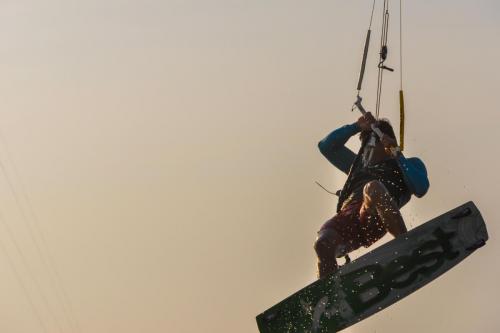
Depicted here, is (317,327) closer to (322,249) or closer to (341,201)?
(322,249)

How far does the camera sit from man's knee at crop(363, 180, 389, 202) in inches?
366

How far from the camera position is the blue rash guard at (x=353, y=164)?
377 inches

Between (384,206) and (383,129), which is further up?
(383,129)

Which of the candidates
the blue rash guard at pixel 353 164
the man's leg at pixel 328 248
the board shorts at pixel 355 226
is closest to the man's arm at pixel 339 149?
the blue rash guard at pixel 353 164

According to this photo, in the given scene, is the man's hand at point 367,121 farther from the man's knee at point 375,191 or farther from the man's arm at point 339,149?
the man's knee at point 375,191

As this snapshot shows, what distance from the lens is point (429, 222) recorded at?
9820mm

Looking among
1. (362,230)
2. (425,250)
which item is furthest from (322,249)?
(425,250)

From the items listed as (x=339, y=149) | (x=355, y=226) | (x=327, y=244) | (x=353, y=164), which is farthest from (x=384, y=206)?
(x=339, y=149)

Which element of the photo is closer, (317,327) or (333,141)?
(317,327)

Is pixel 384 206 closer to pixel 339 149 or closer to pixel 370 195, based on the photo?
pixel 370 195

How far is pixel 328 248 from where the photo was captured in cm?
956

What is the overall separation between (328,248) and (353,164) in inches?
53.8

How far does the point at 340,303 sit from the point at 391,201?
5.43 feet

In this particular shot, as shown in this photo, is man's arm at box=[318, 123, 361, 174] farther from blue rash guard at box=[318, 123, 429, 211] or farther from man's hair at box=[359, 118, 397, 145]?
man's hair at box=[359, 118, 397, 145]
